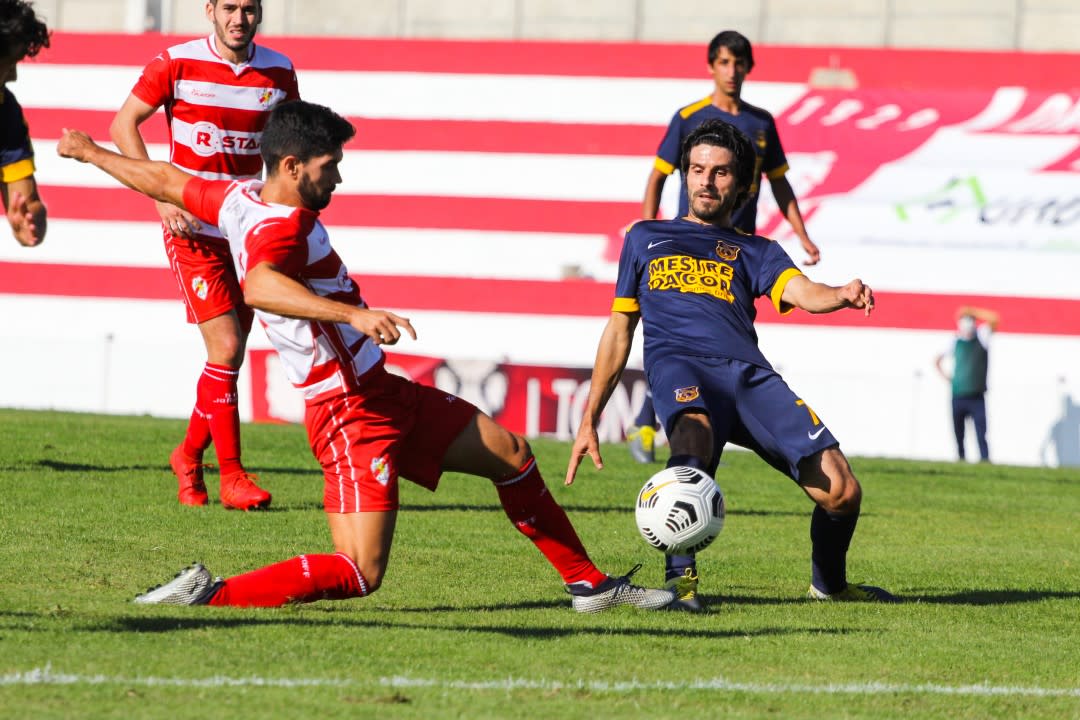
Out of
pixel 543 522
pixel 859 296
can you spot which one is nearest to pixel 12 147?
pixel 543 522

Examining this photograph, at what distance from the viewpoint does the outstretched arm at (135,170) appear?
17.0 ft

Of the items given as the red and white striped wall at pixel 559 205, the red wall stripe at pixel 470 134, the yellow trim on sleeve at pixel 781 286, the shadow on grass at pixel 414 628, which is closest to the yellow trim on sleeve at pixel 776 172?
the yellow trim on sleeve at pixel 781 286

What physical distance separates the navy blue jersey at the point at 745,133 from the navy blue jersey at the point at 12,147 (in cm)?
482

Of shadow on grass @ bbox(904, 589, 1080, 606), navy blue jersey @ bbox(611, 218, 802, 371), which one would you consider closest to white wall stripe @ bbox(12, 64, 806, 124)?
shadow on grass @ bbox(904, 589, 1080, 606)

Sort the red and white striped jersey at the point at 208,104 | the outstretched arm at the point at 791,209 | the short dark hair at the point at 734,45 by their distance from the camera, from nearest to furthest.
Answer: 1. the red and white striped jersey at the point at 208,104
2. the short dark hair at the point at 734,45
3. the outstretched arm at the point at 791,209

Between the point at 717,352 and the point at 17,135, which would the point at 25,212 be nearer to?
the point at 17,135

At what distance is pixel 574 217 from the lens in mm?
21250

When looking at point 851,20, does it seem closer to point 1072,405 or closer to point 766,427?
point 1072,405

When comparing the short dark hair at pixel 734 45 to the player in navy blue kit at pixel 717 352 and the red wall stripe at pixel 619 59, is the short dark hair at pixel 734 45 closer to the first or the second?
the player in navy blue kit at pixel 717 352

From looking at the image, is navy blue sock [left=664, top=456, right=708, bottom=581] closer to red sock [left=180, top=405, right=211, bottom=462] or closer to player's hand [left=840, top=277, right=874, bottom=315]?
player's hand [left=840, top=277, right=874, bottom=315]

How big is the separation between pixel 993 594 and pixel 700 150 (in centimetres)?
226

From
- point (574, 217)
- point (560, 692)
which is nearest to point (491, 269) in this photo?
point (574, 217)

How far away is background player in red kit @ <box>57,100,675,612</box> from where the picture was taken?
5.00 m

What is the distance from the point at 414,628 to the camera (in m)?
4.99
